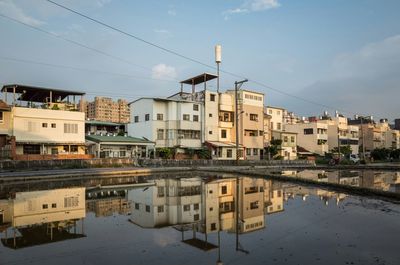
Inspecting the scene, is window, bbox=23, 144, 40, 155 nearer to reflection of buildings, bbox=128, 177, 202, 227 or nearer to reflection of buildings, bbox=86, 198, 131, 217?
reflection of buildings, bbox=128, 177, 202, 227

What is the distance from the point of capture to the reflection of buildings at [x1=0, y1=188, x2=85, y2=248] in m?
9.86

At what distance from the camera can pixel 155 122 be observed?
59.2 m

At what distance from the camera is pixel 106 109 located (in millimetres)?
184125

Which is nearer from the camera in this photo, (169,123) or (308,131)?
(169,123)

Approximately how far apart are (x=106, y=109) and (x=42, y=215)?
177739mm

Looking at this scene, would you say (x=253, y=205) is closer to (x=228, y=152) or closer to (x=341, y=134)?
(x=228, y=152)

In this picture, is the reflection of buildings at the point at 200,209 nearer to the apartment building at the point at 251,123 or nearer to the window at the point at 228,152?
the window at the point at 228,152

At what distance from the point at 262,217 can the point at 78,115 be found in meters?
42.9

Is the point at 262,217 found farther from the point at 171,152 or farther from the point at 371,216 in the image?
the point at 171,152

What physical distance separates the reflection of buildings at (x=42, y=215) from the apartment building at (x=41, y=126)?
2602cm

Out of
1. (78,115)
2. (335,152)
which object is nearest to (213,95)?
(78,115)

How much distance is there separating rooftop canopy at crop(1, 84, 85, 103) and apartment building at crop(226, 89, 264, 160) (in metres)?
32.4

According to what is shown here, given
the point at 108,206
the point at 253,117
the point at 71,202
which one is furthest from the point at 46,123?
the point at 253,117

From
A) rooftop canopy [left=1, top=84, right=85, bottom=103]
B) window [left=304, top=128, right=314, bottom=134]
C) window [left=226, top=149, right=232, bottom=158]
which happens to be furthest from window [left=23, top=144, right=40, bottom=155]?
window [left=304, top=128, right=314, bottom=134]
